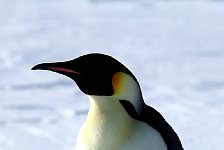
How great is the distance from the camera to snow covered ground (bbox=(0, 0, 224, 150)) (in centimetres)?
596

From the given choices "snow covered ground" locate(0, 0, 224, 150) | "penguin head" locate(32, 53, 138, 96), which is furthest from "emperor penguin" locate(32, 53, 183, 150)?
Result: "snow covered ground" locate(0, 0, 224, 150)

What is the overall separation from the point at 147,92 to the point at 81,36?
313 centimetres

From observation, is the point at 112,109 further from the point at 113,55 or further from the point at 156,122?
the point at 113,55

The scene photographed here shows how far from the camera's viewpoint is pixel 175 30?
412 inches

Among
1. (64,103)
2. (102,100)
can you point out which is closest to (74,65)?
(102,100)

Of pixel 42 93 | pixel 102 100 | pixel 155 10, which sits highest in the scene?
pixel 102 100

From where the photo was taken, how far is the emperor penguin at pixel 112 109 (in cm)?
Answer: 310

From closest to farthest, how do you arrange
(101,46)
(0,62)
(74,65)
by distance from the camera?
(74,65) → (0,62) → (101,46)

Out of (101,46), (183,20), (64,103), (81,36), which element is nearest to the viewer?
(64,103)

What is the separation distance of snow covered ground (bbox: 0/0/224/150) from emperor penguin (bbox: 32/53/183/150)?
2.18m

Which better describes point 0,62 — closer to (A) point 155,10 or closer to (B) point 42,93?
(B) point 42,93

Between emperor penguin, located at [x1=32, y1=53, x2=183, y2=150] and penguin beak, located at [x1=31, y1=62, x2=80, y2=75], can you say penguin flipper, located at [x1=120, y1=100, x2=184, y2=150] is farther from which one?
penguin beak, located at [x1=31, y1=62, x2=80, y2=75]

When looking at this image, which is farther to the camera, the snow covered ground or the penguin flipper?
the snow covered ground

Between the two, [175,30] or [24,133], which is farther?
[175,30]
